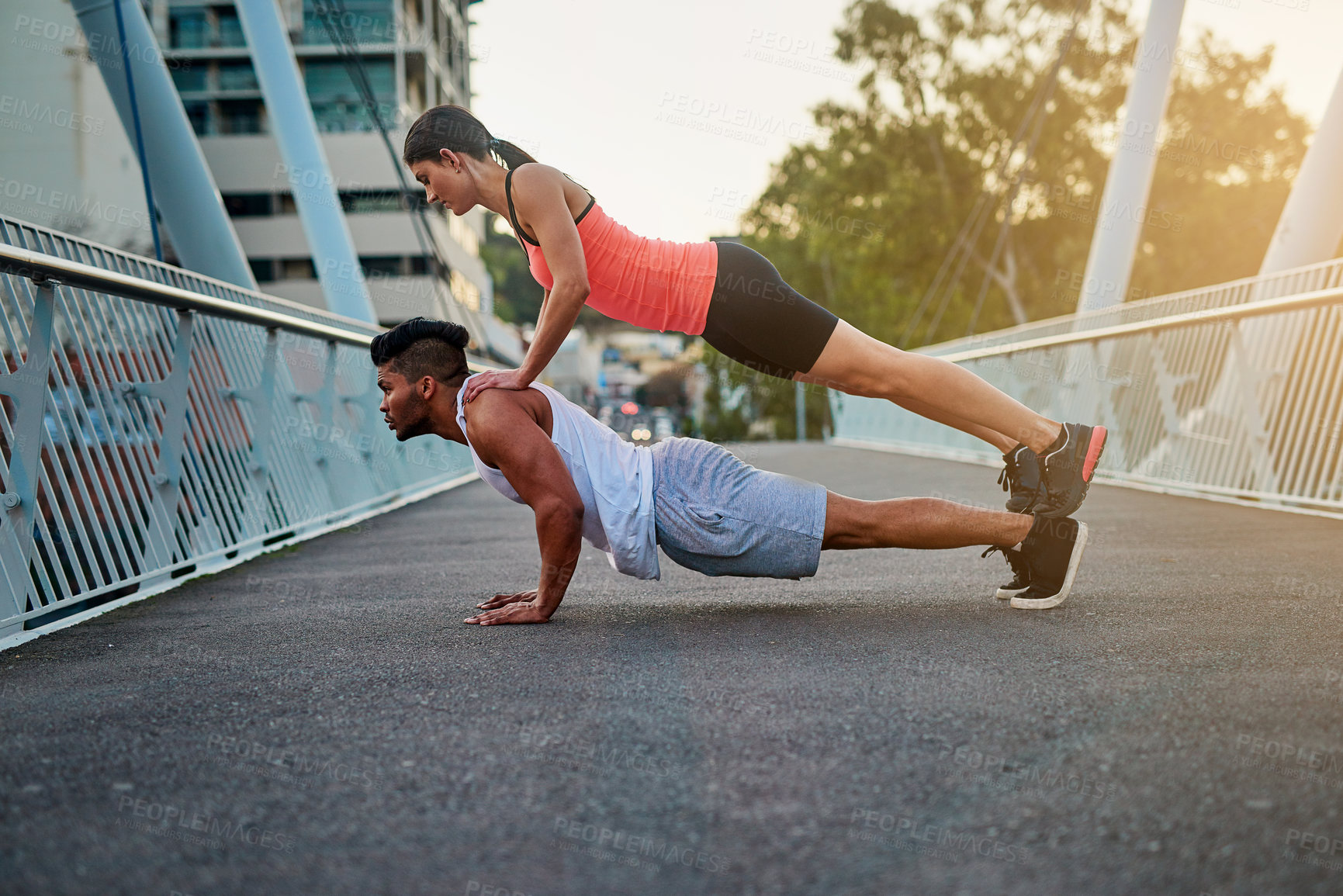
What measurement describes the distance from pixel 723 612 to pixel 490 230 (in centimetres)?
8068

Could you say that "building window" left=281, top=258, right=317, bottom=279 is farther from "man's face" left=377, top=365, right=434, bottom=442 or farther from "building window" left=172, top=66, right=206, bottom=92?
"man's face" left=377, top=365, right=434, bottom=442

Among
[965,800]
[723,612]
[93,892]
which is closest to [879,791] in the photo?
[965,800]

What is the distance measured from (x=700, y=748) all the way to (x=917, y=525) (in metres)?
1.46

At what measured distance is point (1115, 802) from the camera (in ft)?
5.74

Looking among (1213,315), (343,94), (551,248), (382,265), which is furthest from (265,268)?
(551,248)

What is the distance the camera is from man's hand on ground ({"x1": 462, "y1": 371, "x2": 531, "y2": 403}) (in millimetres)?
3297

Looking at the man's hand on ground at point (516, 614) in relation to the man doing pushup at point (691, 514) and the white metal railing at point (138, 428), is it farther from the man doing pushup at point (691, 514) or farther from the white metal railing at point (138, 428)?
the white metal railing at point (138, 428)

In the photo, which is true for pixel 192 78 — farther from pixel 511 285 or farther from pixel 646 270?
pixel 646 270

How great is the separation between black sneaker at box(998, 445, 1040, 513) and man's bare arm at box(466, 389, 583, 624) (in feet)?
4.34

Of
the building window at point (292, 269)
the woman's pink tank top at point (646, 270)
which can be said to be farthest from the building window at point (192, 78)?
the woman's pink tank top at point (646, 270)

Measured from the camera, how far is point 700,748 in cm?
208

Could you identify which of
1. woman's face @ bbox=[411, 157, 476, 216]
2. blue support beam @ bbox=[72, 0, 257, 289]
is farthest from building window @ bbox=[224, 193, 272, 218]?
woman's face @ bbox=[411, 157, 476, 216]

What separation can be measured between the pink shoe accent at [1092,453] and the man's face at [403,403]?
200cm

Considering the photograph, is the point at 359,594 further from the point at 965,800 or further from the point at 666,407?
the point at 666,407
